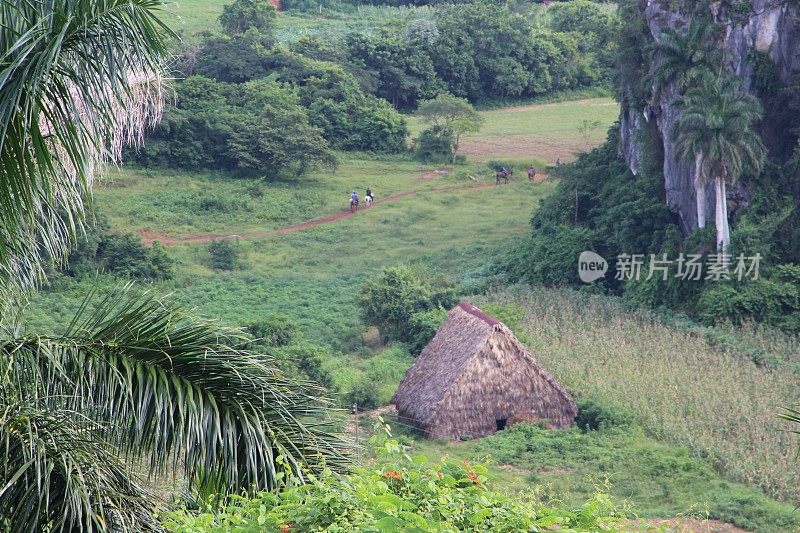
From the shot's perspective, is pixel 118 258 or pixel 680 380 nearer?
pixel 680 380

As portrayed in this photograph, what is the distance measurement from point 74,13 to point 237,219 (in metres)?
24.9

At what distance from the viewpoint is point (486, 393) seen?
1570cm

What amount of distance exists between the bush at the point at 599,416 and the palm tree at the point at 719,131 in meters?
6.34

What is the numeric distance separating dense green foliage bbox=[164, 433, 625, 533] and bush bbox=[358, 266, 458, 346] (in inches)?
613

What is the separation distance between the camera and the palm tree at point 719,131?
20.2 metres

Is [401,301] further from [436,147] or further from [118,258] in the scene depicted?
[436,147]

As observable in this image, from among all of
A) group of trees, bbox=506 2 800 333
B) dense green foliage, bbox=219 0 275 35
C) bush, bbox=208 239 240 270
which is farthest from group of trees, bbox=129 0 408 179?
group of trees, bbox=506 2 800 333

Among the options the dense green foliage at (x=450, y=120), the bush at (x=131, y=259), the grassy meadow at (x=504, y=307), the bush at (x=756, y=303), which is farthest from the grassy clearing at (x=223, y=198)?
the bush at (x=756, y=303)

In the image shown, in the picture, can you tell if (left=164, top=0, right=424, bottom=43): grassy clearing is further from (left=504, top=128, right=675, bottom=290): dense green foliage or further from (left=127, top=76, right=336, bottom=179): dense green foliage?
Result: (left=504, top=128, right=675, bottom=290): dense green foliage

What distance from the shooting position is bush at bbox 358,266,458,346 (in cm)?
2117

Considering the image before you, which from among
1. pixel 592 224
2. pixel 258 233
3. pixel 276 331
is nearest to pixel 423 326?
pixel 276 331

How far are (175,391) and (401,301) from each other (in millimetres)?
16614
